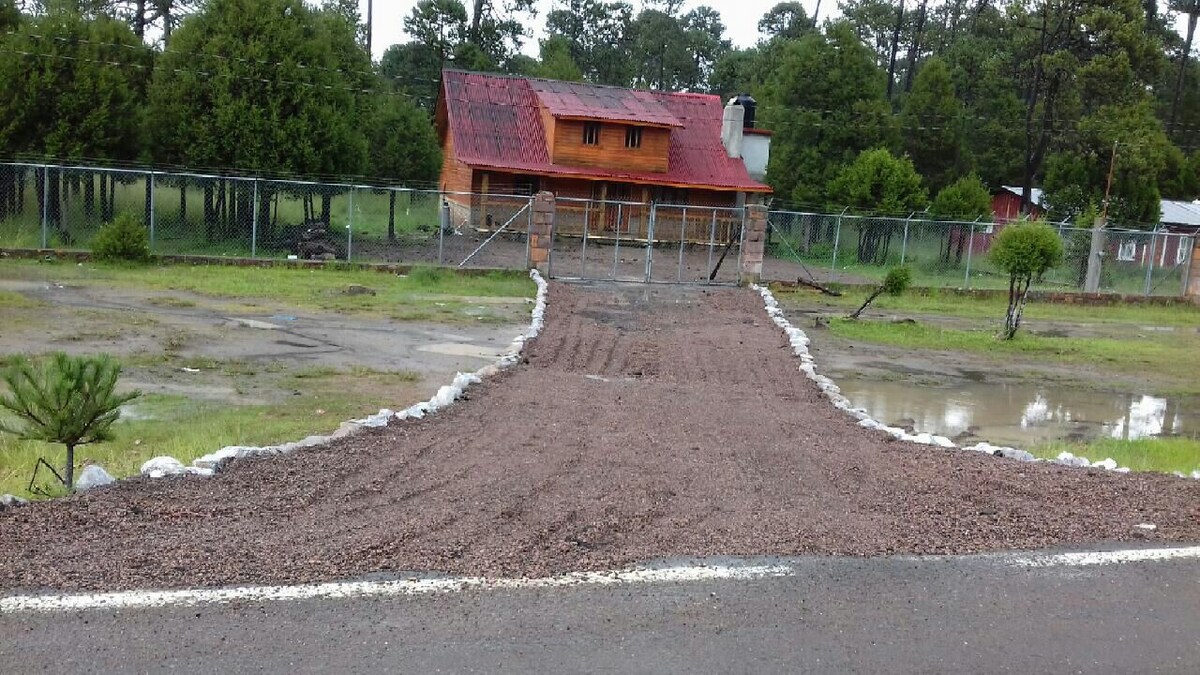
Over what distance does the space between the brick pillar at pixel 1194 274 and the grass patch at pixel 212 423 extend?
25.9 metres

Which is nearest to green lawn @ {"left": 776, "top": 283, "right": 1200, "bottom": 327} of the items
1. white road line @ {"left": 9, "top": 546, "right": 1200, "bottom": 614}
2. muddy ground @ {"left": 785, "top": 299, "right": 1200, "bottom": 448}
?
muddy ground @ {"left": 785, "top": 299, "right": 1200, "bottom": 448}

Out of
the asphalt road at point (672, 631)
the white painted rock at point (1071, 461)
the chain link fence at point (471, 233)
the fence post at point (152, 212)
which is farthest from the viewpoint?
the chain link fence at point (471, 233)

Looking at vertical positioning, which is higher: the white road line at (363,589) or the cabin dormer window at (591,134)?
the cabin dormer window at (591,134)

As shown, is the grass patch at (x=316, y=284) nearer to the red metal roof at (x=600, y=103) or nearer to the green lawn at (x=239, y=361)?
the green lawn at (x=239, y=361)

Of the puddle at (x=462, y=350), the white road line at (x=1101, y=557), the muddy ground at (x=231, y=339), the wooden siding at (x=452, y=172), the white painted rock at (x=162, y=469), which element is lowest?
the muddy ground at (x=231, y=339)

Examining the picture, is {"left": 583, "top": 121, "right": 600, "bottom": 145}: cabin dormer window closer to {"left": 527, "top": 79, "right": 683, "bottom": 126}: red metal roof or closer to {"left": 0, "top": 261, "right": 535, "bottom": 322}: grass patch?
{"left": 527, "top": 79, "right": 683, "bottom": 126}: red metal roof

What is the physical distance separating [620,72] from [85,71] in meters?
48.5

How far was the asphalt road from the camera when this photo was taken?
4.45 meters

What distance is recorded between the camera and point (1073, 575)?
592 cm

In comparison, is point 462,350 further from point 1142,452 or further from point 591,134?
point 591,134

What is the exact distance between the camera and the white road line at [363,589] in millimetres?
4812

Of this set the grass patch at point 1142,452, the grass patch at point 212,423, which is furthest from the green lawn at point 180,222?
the grass patch at point 1142,452

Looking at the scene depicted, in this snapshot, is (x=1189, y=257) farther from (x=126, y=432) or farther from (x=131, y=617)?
(x=131, y=617)

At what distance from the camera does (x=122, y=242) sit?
23750 mm
